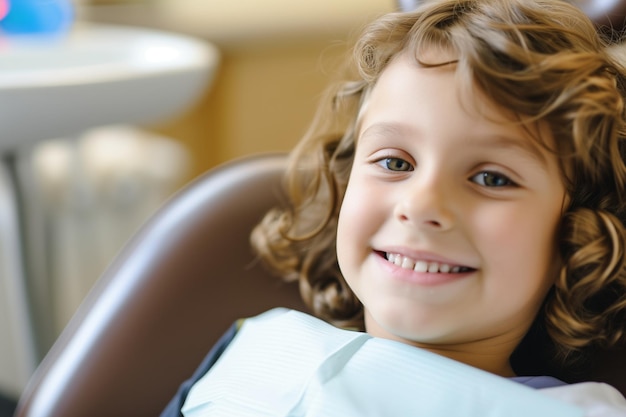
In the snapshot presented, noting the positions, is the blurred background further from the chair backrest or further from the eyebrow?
the eyebrow

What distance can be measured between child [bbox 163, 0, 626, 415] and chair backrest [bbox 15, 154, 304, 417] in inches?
6.2

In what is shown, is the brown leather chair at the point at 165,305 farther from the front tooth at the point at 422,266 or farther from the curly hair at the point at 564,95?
the front tooth at the point at 422,266

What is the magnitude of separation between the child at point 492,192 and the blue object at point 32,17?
3.45 feet

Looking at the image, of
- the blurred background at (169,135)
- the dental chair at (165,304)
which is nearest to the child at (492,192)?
the dental chair at (165,304)

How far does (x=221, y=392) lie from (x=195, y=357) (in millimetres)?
202

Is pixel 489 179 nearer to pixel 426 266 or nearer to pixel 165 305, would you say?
pixel 426 266

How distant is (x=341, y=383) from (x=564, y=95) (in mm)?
291

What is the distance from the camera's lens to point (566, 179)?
0.80 meters

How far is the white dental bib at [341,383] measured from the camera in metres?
0.72

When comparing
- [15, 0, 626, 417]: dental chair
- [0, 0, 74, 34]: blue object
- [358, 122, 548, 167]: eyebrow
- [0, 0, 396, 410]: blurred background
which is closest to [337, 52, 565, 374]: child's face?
[358, 122, 548, 167]: eyebrow

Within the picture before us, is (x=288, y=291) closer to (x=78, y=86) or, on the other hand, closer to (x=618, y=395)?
(x=618, y=395)

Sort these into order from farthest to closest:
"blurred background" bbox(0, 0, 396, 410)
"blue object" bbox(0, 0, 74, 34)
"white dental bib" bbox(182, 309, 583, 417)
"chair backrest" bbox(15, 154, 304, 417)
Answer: "blurred background" bbox(0, 0, 396, 410) → "blue object" bbox(0, 0, 74, 34) → "chair backrest" bbox(15, 154, 304, 417) → "white dental bib" bbox(182, 309, 583, 417)

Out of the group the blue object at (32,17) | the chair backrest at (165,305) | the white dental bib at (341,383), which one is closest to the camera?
the white dental bib at (341,383)

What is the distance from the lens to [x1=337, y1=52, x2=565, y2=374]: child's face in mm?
760
